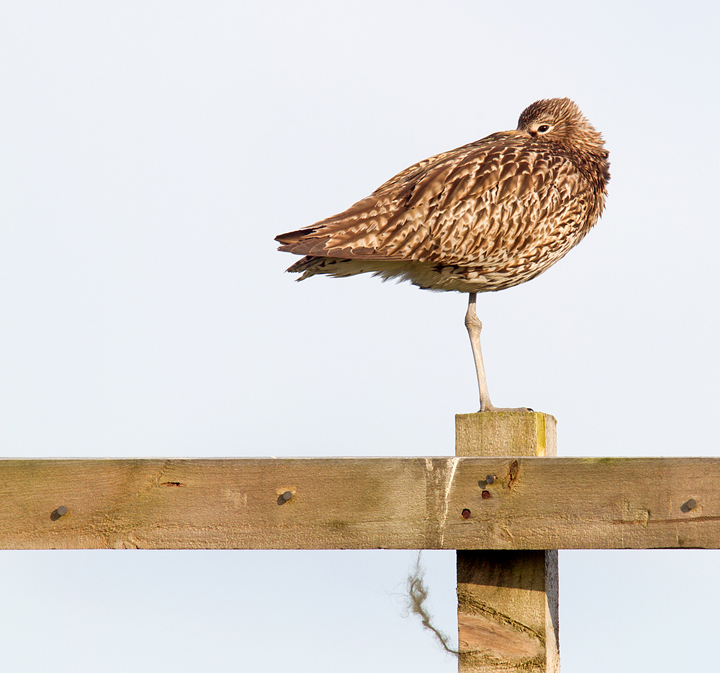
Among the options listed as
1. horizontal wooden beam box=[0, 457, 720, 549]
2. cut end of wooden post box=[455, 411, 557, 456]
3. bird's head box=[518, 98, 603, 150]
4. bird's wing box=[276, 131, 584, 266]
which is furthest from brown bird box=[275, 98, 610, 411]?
horizontal wooden beam box=[0, 457, 720, 549]

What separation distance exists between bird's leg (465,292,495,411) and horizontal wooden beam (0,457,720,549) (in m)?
1.65

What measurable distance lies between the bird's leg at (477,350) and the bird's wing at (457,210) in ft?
1.13

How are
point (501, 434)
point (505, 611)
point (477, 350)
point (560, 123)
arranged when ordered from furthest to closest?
1. point (560, 123)
2. point (477, 350)
3. point (501, 434)
4. point (505, 611)

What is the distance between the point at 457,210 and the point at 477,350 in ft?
3.28

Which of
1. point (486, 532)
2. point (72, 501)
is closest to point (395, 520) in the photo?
point (486, 532)

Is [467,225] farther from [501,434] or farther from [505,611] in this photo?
[505,611]

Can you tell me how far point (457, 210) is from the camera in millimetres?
5992

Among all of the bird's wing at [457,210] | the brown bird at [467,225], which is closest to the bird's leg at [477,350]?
the brown bird at [467,225]

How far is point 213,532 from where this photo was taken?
359 cm

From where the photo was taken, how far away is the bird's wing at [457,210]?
5746 millimetres

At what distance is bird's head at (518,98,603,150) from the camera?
22.6ft

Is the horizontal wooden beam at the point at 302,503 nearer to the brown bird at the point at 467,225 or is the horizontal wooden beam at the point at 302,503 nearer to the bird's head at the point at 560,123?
the brown bird at the point at 467,225

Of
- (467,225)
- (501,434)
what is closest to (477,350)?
(467,225)

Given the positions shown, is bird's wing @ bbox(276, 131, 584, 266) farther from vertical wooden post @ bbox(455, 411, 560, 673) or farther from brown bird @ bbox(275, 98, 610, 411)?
vertical wooden post @ bbox(455, 411, 560, 673)
